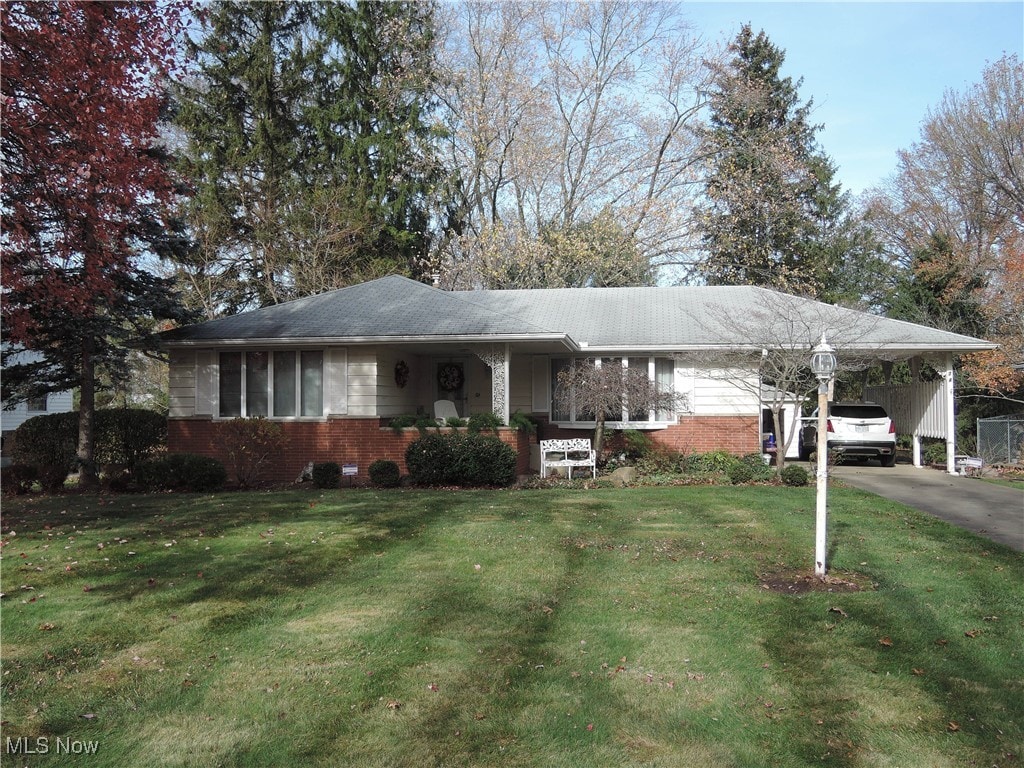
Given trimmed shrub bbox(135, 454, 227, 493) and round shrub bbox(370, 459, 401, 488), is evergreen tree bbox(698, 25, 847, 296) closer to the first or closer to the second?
round shrub bbox(370, 459, 401, 488)

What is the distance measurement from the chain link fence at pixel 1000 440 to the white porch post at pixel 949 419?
213 cm

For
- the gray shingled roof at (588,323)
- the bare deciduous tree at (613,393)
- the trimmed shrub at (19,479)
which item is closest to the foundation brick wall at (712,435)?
the bare deciduous tree at (613,393)

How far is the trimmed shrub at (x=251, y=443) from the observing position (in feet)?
46.6

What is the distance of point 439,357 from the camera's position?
18500mm

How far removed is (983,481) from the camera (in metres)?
14.6

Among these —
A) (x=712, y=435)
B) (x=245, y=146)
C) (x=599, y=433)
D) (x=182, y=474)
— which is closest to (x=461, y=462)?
(x=599, y=433)

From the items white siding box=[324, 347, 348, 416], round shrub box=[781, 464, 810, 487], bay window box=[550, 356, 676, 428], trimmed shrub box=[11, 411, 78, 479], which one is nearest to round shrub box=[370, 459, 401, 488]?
white siding box=[324, 347, 348, 416]

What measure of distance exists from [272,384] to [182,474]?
10.5 ft

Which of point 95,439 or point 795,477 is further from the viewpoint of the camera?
point 95,439

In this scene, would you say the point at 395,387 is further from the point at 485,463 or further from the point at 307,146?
the point at 307,146

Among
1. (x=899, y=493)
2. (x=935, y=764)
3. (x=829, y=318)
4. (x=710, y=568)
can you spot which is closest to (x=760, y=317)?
(x=829, y=318)

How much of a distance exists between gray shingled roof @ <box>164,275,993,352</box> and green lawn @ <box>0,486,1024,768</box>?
6.66 metres

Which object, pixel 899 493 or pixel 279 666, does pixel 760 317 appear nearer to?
pixel 899 493

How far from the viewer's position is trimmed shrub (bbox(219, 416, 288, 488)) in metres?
14.2
